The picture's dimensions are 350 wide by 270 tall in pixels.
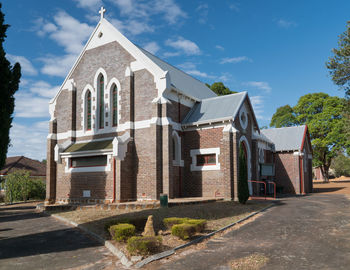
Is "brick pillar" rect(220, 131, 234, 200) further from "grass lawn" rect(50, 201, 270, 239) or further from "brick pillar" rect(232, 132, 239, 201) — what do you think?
"grass lawn" rect(50, 201, 270, 239)

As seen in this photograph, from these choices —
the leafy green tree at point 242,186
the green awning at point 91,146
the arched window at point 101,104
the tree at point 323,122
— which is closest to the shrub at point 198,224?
the leafy green tree at point 242,186

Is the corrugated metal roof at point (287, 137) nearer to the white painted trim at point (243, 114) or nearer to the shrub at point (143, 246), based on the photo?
the white painted trim at point (243, 114)

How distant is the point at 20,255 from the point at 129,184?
1139cm

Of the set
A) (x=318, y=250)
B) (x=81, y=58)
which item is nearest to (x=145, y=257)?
(x=318, y=250)

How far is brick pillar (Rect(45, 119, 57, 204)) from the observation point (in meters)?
24.3

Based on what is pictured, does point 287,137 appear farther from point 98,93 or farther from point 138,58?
point 98,93

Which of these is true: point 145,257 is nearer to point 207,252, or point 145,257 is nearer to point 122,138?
point 207,252

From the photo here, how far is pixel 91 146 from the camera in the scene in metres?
22.1

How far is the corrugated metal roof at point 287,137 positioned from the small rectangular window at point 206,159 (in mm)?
13007

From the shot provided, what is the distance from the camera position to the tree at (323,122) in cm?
4338

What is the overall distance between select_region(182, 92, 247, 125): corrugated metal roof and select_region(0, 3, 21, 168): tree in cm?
1153

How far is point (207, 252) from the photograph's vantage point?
8.64m

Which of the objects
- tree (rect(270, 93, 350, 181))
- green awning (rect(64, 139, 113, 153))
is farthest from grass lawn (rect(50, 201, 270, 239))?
tree (rect(270, 93, 350, 181))

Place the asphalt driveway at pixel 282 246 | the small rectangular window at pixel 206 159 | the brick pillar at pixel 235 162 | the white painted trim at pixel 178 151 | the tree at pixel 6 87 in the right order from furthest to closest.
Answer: the white painted trim at pixel 178 151 → the small rectangular window at pixel 206 159 → the brick pillar at pixel 235 162 → the tree at pixel 6 87 → the asphalt driveway at pixel 282 246
